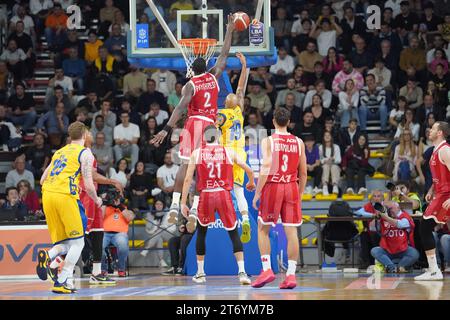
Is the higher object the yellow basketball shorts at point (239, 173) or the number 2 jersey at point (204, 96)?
the number 2 jersey at point (204, 96)

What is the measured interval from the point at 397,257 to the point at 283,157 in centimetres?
580

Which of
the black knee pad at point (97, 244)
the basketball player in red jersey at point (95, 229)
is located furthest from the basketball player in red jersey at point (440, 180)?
the black knee pad at point (97, 244)

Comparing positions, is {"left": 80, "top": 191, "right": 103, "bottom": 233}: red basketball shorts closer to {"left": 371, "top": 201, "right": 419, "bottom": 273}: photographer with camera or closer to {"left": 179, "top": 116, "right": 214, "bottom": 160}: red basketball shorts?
{"left": 179, "top": 116, "right": 214, "bottom": 160}: red basketball shorts

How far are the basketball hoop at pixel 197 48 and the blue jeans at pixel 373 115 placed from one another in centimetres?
695

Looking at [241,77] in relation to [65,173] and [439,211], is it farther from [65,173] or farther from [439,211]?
[65,173]

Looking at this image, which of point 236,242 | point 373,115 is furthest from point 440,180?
point 373,115

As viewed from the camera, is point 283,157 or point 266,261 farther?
point 266,261

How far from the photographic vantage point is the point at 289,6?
26109 mm

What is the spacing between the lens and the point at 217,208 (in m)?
14.5

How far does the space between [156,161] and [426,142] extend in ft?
19.4

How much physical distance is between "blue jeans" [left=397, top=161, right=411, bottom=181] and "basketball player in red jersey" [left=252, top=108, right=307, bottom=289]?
8380 millimetres

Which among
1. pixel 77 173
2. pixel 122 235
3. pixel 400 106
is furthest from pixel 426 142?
pixel 77 173

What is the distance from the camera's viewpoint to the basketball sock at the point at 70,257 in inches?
508

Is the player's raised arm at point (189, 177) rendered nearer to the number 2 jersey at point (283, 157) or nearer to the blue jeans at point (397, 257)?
the number 2 jersey at point (283, 157)
